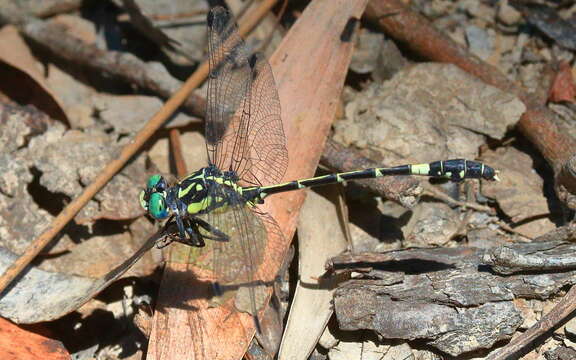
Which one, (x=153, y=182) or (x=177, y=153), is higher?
(x=177, y=153)

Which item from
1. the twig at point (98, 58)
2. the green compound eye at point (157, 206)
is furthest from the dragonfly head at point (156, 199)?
the twig at point (98, 58)

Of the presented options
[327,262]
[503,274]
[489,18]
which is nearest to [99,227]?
[327,262]

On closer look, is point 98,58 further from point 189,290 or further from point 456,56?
point 456,56

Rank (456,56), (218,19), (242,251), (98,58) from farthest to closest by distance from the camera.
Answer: (98,58)
(456,56)
(218,19)
(242,251)

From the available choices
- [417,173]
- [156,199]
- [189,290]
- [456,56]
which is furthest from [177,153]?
[456,56]

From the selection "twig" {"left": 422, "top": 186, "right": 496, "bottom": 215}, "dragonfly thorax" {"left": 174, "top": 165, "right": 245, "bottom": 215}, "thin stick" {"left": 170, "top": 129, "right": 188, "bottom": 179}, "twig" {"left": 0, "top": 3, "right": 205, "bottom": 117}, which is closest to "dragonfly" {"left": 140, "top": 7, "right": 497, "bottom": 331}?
"dragonfly thorax" {"left": 174, "top": 165, "right": 245, "bottom": 215}

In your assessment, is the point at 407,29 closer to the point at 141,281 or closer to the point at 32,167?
the point at 141,281

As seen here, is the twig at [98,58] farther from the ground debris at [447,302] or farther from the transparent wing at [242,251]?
the ground debris at [447,302]
